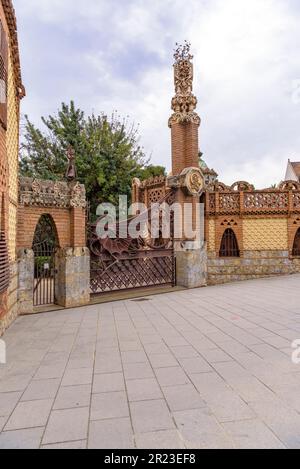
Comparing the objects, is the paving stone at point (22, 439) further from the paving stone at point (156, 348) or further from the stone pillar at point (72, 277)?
the stone pillar at point (72, 277)

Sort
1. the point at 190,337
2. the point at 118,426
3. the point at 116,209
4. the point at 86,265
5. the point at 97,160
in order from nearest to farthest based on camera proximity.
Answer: the point at 118,426 < the point at 190,337 < the point at 86,265 < the point at 97,160 < the point at 116,209

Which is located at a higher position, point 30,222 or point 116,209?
point 116,209

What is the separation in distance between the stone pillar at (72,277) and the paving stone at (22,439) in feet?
18.9

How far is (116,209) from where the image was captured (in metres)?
19.2

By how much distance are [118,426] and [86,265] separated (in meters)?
6.31

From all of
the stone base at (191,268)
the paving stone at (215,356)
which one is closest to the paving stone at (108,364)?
the paving stone at (215,356)

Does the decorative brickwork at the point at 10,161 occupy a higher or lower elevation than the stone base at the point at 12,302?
higher

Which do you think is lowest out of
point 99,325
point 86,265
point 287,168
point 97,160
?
point 99,325

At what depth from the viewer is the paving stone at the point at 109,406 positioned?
2904mm

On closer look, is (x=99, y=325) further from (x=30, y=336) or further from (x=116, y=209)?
(x=116, y=209)

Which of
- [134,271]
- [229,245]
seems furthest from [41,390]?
[229,245]

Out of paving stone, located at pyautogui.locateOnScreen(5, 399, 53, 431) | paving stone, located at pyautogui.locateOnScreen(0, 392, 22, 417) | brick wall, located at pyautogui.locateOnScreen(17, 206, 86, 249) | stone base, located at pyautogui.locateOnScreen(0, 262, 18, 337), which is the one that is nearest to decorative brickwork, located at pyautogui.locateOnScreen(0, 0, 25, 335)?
stone base, located at pyautogui.locateOnScreen(0, 262, 18, 337)

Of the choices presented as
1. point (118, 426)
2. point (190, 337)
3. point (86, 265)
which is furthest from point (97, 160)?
point (118, 426)

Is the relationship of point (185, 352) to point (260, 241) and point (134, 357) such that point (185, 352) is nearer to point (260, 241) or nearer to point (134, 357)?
point (134, 357)
